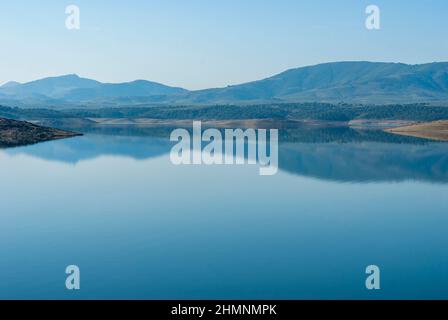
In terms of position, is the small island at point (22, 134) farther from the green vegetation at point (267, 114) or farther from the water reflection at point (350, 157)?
the green vegetation at point (267, 114)

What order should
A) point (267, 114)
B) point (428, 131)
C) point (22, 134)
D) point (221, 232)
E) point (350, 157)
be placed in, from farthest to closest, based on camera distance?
point (267, 114) → point (428, 131) → point (22, 134) → point (350, 157) → point (221, 232)

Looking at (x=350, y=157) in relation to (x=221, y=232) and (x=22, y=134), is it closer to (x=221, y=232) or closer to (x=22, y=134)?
(x=221, y=232)

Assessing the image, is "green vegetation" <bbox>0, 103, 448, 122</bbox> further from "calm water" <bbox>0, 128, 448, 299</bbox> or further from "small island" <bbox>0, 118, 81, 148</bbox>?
"calm water" <bbox>0, 128, 448, 299</bbox>

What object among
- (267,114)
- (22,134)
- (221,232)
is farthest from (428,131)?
(221,232)

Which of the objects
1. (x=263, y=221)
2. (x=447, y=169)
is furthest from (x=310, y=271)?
(x=447, y=169)

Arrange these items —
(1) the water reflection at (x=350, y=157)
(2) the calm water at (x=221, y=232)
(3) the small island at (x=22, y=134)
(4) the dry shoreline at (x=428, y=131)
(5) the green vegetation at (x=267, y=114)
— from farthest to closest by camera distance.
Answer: (5) the green vegetation at (x=267, y=114), (4) the dry shoreline at (x=428, y=131), (3) the small island at (x=22, y=134), (1) the water reflection at (x=350, y=157), (2) the calm water at (x=221, y=232)

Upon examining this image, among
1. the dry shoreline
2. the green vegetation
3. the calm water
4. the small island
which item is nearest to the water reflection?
the calm water

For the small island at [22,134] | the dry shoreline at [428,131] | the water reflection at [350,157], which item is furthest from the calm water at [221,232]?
the dry shoreline at [428,131]
